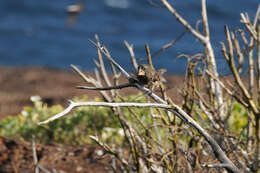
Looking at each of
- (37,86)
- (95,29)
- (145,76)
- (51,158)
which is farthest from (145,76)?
(95,29)

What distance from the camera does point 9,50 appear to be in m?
14.0

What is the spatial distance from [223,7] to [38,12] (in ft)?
20.4

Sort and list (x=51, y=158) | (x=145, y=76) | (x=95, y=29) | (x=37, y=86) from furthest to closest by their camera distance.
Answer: (x=95, y=29), (x=37, y=86), (x=51, y=158), (x=145, y=76)

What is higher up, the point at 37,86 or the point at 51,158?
the point at 51,158

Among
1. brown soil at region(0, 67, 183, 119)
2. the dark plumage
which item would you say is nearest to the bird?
the dark plumage

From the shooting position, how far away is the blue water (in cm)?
1326

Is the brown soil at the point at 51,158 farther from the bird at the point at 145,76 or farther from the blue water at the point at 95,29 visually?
the blue water at the point at 95,29

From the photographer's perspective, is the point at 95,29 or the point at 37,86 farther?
the point at 95,29

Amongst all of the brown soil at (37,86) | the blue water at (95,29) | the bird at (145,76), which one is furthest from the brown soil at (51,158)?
the blue water at (95,29)

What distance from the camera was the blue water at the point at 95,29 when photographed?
1326cm

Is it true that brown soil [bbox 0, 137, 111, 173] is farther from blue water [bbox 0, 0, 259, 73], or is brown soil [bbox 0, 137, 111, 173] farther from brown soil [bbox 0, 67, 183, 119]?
blue water [bbox 0, 0, 259, 73]

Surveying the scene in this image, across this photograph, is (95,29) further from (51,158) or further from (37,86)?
(51,158)

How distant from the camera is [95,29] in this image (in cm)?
1488

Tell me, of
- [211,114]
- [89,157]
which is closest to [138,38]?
[89,157]
